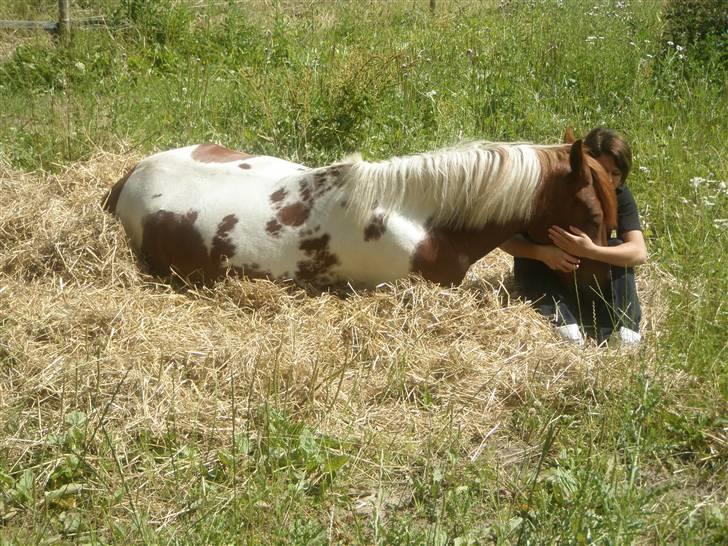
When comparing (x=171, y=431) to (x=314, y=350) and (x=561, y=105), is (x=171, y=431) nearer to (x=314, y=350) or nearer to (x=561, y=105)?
(x=314, y=350)

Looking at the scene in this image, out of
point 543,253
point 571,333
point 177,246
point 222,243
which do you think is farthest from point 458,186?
point 177,246

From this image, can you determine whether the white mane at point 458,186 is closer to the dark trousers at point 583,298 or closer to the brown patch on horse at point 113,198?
the dark trousers at point 583,298

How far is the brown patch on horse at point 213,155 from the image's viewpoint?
4883 millimetres

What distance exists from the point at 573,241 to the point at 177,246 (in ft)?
6.51

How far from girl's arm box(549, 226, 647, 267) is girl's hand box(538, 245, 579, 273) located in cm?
3

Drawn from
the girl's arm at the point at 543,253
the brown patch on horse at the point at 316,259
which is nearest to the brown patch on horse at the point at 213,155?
the brown patch on horse at the point at 316,259

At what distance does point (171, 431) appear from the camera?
336 cm

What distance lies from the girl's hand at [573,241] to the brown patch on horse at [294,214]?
1.22 metres

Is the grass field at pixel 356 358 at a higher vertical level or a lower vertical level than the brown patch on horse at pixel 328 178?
lower

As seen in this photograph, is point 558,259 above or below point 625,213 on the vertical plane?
below

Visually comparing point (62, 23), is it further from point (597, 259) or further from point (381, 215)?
point (597, 259)

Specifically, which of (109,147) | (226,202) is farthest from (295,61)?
(226,202)

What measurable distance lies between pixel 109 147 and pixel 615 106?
3696 millimetres

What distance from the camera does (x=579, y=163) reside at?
4.30 metres
